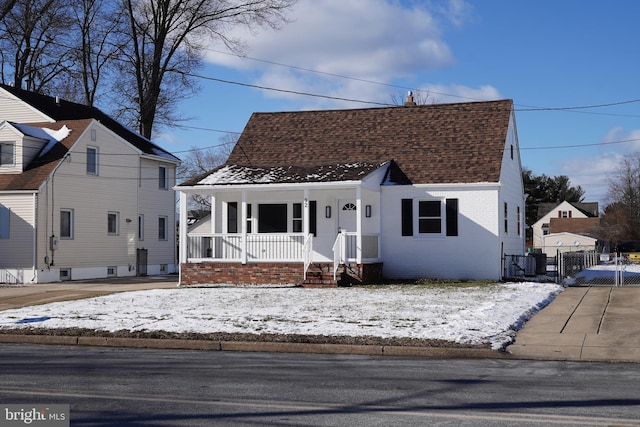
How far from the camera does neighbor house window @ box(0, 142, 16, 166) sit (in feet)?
102

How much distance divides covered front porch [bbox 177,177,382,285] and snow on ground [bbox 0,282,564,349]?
2.24m

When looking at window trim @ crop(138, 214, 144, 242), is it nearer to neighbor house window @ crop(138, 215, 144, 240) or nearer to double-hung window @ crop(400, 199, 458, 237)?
neighbor house window @ crop(138, 215, 144, 240)

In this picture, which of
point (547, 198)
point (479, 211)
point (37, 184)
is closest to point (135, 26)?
point (37, 184)

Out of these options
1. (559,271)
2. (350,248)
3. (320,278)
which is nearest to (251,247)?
(320,278)

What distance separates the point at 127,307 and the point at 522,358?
987 cm

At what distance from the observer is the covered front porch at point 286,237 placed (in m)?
24.5

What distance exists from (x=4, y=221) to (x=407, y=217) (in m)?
15.6

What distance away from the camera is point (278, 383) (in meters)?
9.76

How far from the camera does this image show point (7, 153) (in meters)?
31.1

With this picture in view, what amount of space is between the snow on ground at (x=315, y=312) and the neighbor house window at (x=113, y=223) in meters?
12.5

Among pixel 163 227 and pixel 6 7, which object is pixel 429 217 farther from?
pixel 6 7

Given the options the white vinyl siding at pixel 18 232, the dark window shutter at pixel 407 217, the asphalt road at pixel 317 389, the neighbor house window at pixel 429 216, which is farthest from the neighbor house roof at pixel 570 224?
the asphalt road at pixel 317 389

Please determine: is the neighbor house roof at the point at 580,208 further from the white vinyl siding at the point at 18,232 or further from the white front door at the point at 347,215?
the white vinyl siding at the point at 18,232
